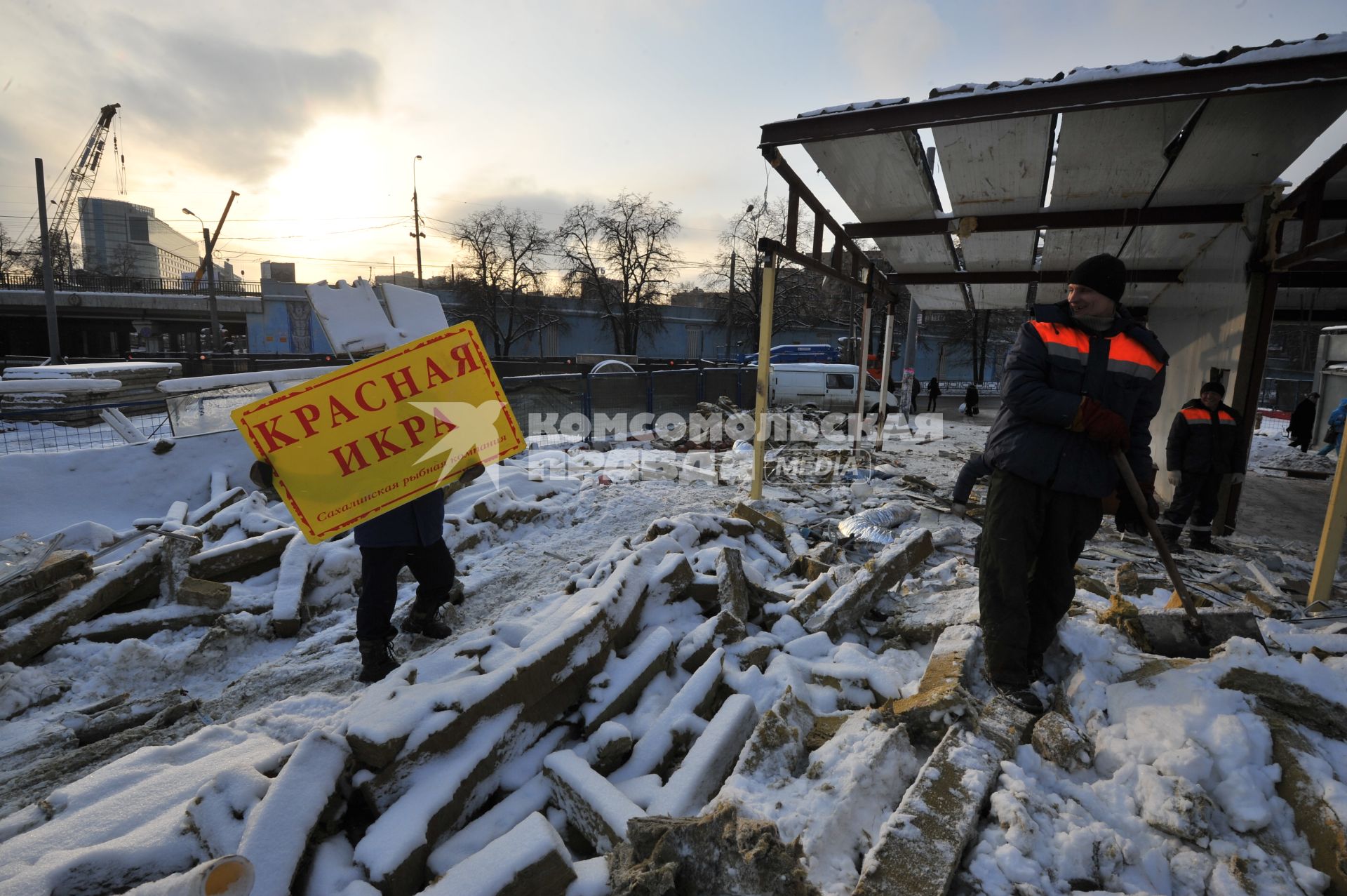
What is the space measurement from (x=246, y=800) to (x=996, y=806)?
8.12ft

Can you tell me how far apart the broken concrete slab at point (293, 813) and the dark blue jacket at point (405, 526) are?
4.11 feet

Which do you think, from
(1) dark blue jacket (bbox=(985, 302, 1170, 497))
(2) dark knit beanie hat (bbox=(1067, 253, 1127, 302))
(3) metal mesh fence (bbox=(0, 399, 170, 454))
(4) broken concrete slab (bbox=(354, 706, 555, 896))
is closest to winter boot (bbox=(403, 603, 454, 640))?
(4) broken concrete slab (bbox=(354, 706, 555, 896))

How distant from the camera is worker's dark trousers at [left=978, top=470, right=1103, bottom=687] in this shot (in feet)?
8.82

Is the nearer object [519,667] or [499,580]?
[519,667]

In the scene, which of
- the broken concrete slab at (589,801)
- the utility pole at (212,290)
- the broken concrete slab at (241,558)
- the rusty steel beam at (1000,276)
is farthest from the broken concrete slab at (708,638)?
the utility pole at (212,290)

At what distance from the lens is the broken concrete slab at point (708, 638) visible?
299 centimetres

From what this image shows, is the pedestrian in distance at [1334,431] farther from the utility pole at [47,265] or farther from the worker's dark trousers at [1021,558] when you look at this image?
the utility pole at [47,265]

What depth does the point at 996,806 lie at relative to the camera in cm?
194

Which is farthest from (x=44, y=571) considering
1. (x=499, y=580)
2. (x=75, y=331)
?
(x=75, y=331)

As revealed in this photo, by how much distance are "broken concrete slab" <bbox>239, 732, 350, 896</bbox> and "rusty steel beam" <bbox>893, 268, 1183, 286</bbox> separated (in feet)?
31.4

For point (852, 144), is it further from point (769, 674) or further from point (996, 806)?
point (996, 806)

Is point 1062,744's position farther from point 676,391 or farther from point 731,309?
point 731,309

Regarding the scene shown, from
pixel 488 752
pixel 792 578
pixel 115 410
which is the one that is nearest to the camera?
pixel 488 752

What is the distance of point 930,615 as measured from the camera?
3441 mm
